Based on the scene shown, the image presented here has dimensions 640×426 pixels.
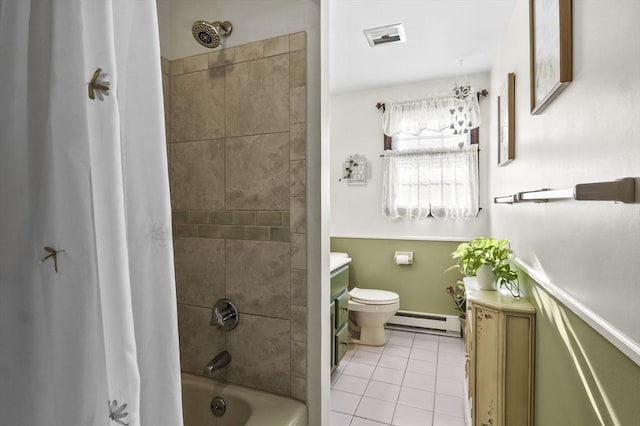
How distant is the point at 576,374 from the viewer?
3.49 feet

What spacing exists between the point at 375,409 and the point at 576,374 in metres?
1.40

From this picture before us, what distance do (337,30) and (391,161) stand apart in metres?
1.49

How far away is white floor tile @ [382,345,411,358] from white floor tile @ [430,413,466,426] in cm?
82

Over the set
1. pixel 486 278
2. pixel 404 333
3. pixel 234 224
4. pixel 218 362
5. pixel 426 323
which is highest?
pixel 234 224

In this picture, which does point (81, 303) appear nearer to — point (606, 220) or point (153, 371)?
point (153, 371)

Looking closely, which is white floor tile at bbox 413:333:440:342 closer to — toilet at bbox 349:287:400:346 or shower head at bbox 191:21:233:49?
toilet at bbox 349:287:400:346

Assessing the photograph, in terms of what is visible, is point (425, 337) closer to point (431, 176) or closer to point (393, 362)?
point (393, 362)

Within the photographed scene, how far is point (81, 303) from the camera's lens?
339 millimetres

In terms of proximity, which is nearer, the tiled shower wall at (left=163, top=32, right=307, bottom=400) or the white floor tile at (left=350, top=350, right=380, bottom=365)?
the tiled shower wall at (left=163, top=32, right=307, bottom=400)

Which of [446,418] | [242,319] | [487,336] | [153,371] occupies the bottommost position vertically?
[446,418]

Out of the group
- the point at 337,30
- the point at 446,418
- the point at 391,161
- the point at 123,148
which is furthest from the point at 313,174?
the point at 391,161

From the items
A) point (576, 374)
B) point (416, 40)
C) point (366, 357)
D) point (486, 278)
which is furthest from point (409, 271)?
point (576, 374)

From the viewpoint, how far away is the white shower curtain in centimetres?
34

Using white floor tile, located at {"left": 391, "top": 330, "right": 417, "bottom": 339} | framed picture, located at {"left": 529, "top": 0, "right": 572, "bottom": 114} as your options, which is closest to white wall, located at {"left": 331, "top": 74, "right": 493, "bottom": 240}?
white floor tile, located at {"left": 391, "top": 330, "right": 417, "bottom": 339}
